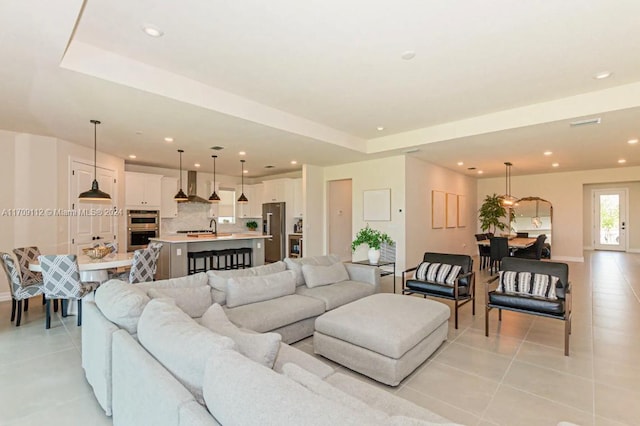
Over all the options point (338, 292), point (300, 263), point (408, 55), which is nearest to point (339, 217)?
point (300, 263)

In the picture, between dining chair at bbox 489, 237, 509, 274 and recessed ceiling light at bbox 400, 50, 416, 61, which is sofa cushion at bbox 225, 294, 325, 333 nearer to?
recessed ceiling light at bbox 400, 50, 416, 61

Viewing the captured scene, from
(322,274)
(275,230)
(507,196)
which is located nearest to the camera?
(322,274)

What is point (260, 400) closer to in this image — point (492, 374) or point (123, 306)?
point (123, 306)

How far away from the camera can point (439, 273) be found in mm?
4332

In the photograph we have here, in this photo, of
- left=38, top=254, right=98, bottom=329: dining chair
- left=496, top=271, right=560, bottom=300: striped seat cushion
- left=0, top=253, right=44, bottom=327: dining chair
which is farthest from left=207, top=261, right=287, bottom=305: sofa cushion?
left=496, top=271, right=560, bottom=300: striped seat cushion

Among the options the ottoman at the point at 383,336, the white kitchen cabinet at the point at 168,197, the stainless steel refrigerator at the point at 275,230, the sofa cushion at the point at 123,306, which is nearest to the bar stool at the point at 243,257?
the stainless steel refrigerator at the point at 275,230

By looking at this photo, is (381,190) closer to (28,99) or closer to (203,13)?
(203,13)

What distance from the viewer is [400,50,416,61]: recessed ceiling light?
10.1 feet

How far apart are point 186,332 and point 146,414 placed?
37 cm

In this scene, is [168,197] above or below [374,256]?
above

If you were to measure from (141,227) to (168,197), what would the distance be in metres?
1.06

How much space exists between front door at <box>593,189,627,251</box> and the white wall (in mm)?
2449

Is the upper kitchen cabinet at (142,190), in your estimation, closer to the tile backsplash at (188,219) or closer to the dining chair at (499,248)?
the tile backsplash at (188,219)

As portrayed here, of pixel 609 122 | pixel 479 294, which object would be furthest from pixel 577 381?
pixel 609 122
